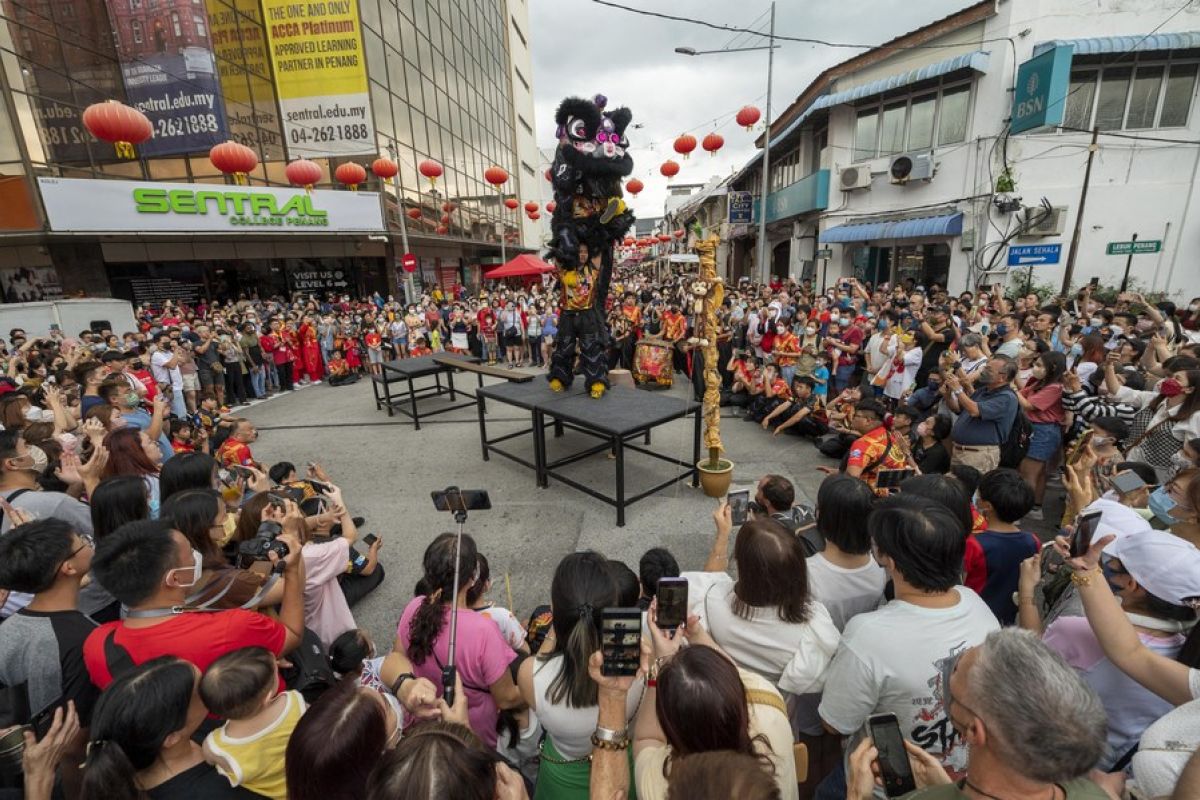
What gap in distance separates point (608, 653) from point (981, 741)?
85 cm

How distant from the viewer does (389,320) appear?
→ 1246 centimetres

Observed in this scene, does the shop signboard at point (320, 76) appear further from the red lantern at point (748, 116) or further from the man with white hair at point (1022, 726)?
the man with white hair at point (1022, 726)

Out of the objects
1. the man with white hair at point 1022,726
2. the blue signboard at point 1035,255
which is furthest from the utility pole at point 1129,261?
the man with white hair at point 1022,726

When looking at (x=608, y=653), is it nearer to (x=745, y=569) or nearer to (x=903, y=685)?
(x=745, y=569)

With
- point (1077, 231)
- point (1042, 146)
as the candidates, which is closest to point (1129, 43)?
point (1042, 146)

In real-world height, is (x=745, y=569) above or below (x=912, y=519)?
below

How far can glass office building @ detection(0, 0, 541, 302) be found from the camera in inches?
445

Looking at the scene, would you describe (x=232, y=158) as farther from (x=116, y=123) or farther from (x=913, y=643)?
(x=913, y=643)

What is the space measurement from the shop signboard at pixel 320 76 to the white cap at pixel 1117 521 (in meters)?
18.5

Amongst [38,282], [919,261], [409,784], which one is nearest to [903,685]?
[409,784]

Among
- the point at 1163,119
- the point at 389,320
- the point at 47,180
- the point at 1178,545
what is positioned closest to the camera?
the point at 1178,545

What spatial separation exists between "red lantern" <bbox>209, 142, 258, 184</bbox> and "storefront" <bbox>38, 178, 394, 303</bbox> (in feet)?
14.1

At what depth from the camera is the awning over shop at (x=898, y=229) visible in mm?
12852

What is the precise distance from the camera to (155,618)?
1964 millimetres
